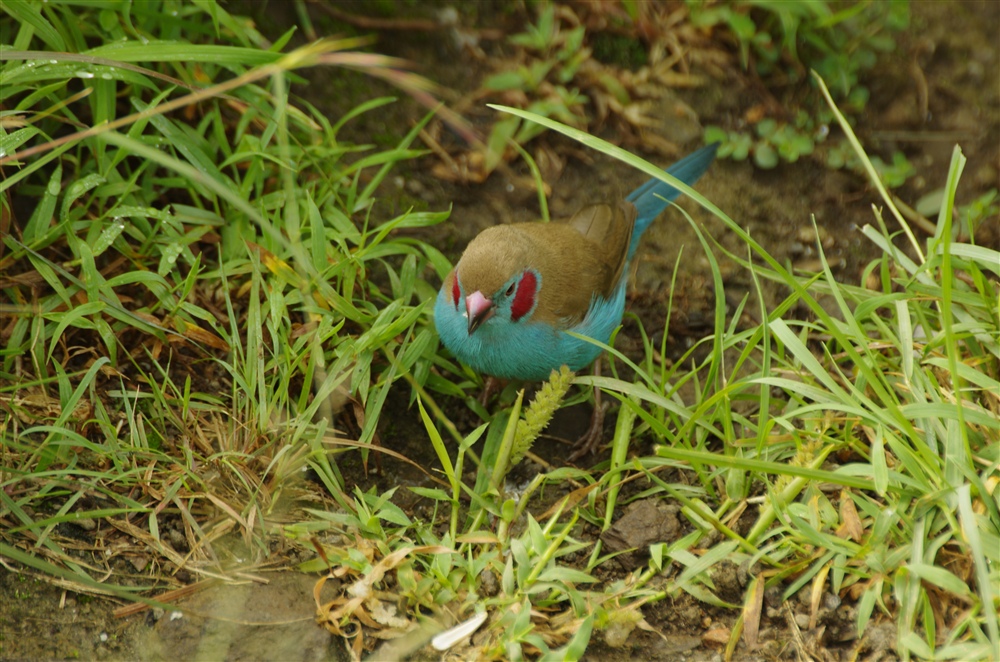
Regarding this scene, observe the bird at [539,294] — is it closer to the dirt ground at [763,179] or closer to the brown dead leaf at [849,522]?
the dirt ground at [763,179]

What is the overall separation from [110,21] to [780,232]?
9.47 feet

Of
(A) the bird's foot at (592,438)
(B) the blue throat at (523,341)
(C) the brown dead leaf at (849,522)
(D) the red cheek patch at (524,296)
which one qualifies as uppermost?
(D) the red cheek patch at (524,296)

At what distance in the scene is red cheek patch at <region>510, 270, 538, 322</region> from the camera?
3.15 metres

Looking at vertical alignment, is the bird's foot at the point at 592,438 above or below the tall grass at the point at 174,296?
below

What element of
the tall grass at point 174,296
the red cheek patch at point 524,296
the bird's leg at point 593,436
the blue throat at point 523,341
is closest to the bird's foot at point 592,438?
the bird's leg at point 593,436

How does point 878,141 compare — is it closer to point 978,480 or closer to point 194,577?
point 978,480

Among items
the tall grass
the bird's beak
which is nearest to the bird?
the bird's beak

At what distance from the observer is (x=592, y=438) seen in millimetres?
3365

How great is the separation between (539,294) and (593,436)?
1.92 feet

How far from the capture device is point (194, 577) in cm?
261

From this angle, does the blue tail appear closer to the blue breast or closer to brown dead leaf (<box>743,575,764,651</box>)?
the blue breast

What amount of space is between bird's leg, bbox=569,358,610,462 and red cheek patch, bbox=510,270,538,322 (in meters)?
0.43

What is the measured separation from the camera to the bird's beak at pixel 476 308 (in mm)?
2977

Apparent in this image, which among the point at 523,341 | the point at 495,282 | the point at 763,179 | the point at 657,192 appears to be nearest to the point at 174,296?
the point at 495,282
